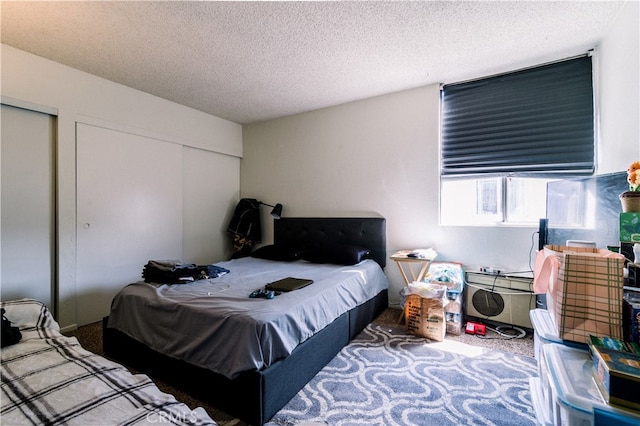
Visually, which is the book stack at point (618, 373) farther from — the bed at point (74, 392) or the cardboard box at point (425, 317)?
the cardboard box at point (425, 317)

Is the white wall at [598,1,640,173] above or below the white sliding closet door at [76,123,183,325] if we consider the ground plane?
above

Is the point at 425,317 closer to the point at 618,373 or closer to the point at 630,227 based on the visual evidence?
the point at 630,227

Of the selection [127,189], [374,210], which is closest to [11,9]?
[127,189]

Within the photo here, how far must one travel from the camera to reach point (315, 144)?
12.5 feet

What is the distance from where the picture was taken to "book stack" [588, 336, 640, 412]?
29.7 inches

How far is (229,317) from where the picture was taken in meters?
1.54

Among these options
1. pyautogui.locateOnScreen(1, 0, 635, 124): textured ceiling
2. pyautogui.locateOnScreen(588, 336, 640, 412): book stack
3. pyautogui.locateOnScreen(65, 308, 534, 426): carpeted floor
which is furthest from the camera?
pyautogui.locateOnScreen(65, 308, 534, 426): carpeted floor

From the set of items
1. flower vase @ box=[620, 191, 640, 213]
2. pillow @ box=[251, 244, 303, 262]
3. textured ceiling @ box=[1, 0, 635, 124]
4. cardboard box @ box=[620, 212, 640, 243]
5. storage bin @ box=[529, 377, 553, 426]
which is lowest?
storage bin @ box=[529, 377, 553, 426]

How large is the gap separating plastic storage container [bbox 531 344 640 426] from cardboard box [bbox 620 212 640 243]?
Answer: 664mm

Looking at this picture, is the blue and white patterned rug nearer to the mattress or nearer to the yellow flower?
the mattress

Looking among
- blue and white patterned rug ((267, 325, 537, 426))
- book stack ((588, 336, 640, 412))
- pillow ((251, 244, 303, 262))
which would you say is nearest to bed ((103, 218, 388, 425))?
blue and white patterned rug ((267, 325, 537, 426))

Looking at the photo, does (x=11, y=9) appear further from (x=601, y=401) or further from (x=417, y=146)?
(x=601, y=401)

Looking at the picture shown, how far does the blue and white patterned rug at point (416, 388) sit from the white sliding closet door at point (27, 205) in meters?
2.65

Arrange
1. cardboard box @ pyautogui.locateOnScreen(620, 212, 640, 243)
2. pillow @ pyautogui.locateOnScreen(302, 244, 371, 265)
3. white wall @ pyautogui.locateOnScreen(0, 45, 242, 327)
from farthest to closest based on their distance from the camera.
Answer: pillow @ pyautogui.locateOnScreen(302, 244, 371, 265) < white wall @ pyautogui.locateOnScreen(0, 45, 242, 327) < cardboard box @ pyautogui.locateOnScreen(620, 212, 640, 243)
